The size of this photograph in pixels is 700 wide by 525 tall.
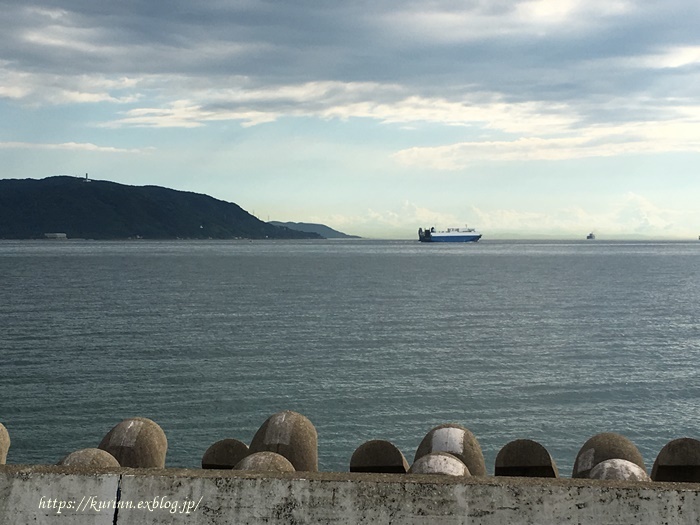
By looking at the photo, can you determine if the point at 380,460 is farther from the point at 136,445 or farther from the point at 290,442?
the point at 136,445

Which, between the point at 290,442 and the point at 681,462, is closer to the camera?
the point at 681,462

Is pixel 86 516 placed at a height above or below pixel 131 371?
above

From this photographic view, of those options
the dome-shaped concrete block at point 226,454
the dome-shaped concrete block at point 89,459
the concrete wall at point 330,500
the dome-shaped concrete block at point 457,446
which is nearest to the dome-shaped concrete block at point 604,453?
the dome-shaped concrete block at point 457,446

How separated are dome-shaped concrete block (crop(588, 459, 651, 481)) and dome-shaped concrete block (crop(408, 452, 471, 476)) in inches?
68.7

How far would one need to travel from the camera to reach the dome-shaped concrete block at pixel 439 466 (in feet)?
31.9

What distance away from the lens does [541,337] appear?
4578 cm

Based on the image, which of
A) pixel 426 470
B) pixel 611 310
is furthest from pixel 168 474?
pixel 611 310

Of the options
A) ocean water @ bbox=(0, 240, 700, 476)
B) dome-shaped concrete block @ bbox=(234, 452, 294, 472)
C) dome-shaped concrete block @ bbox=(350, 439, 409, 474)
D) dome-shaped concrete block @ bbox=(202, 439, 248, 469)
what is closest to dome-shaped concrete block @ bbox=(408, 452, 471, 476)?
dome-shaped concrete block @ bbox=(350, 439, 409, 474)

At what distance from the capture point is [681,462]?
1101 centimetres

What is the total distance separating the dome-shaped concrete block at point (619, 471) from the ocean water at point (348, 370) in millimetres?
9348

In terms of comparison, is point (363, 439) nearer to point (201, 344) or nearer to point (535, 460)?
point (535, 460)

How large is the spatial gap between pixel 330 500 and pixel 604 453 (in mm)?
6155

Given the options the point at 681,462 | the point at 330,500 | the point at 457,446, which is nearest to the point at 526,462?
the point at 457,446

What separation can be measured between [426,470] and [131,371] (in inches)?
976
